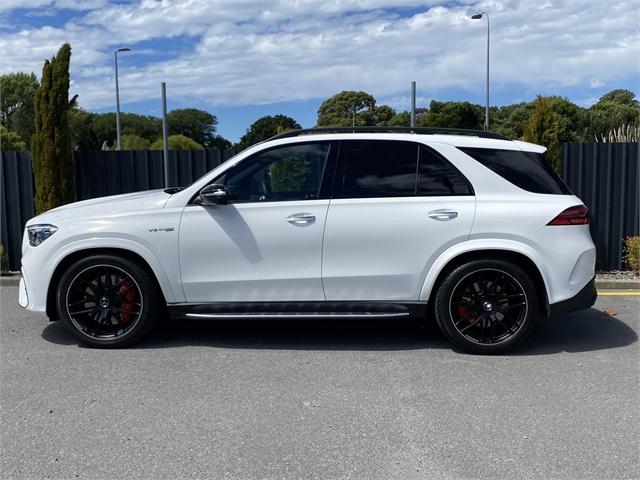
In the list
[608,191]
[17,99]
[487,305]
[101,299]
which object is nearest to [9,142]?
[17,99]

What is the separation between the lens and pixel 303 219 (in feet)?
16.1

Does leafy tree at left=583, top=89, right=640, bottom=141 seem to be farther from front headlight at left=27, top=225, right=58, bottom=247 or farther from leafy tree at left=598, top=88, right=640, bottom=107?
front headlight at left=27, top=225, right=58, bottom=247

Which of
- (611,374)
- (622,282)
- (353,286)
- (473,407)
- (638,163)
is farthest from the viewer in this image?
(638,163)

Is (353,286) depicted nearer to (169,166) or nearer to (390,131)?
(390,131)

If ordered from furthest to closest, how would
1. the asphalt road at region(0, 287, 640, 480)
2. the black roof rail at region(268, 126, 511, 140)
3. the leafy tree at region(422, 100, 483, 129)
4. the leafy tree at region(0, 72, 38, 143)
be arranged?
1. the leafy tree at region(0, 72, 38, 143)
2. the leafy tree at region(422, 100, 483, 129)
3. the black roof rail at region(268, 126, 511, 140)
4. the asphalt road at region(0, 287, 640, 480)

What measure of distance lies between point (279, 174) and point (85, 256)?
1.79 meters

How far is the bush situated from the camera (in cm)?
827

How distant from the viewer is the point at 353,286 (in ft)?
16.3

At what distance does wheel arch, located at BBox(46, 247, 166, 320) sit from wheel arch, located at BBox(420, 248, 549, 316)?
2.24 m

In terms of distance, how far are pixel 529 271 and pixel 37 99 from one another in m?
7.39

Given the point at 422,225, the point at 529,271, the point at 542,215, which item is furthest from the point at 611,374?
the point at 422,225

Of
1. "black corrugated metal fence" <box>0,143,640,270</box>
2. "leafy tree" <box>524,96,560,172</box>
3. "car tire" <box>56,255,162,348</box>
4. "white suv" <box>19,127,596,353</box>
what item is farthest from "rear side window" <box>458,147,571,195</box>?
"black corrugated metal fence" <box>0,143,640,270</box>

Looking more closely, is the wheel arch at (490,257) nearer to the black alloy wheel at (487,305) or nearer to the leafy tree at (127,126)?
the black alloy wheel at (487,305)

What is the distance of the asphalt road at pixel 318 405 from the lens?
3.24 meters
